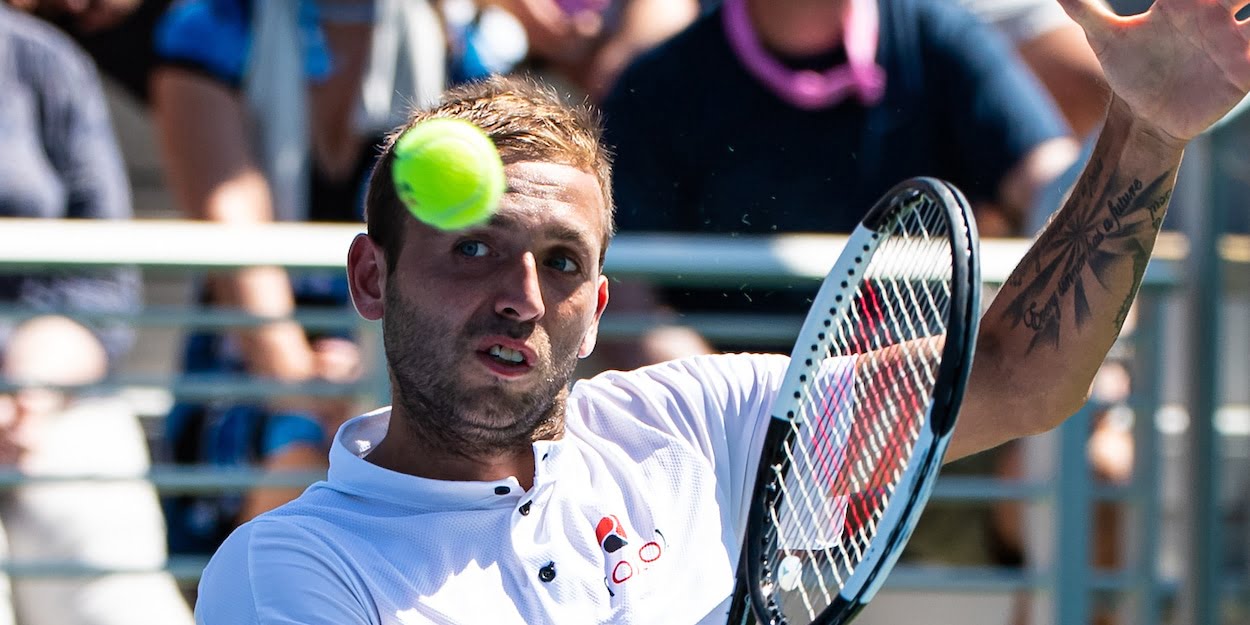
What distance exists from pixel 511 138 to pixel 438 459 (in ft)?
1.46

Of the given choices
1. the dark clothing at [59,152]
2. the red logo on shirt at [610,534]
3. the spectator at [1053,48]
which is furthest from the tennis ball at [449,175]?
the spectator at [1053,48]

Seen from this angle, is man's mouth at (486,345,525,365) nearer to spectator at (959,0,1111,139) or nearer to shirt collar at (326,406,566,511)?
shirt collar at (326,406,566,511)

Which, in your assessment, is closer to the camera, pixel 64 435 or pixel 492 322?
pixel 492 322

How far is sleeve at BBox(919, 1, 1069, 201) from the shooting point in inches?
157

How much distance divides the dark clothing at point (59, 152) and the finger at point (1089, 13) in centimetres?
263

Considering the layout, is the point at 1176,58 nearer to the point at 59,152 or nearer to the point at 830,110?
the point at 830,110

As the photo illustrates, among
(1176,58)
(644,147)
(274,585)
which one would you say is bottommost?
(274,585)

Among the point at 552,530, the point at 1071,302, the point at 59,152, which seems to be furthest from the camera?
the point at 59,152

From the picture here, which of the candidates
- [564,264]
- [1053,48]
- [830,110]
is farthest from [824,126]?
[564,264]

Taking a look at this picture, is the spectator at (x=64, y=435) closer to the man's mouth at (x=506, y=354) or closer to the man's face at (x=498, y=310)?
the man's face at (x=498, y=310)

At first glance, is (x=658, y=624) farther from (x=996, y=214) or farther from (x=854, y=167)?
(x=996, y=214)

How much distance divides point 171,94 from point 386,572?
2387 millimetres

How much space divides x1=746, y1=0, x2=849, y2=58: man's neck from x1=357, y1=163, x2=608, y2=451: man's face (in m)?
1.81

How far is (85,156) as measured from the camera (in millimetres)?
4289
